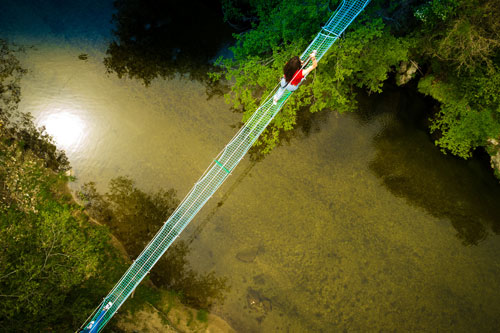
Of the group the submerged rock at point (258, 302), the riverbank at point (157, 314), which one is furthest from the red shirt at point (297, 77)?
the riverbank at point (157, 314)

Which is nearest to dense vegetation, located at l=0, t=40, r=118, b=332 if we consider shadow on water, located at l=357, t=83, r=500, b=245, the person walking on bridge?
the person walking on bridge

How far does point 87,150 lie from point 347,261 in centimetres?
837

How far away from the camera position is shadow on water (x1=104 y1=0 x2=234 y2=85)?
8.00 metres

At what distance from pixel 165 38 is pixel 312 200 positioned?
6998 mm

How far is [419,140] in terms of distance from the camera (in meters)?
7.92

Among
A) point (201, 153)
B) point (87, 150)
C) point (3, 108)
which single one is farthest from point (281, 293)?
point (3, 108)

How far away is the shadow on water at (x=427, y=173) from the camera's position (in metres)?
7.59

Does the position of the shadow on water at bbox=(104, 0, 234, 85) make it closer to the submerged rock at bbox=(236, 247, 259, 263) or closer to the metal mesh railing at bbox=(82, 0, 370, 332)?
the metal mesh railing at bbox=(82, 0, 370, 332)

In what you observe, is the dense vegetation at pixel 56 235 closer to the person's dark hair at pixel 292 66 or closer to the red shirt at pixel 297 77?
the red shirt at pixel 297 77

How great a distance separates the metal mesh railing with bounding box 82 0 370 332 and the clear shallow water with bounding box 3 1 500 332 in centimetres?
59

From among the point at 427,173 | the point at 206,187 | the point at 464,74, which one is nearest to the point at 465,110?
the point at 464,74

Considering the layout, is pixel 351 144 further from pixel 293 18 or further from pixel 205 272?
pixel 205 272

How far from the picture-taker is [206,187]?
671cm

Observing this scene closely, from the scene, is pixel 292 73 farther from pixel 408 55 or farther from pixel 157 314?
pixel 157 314
